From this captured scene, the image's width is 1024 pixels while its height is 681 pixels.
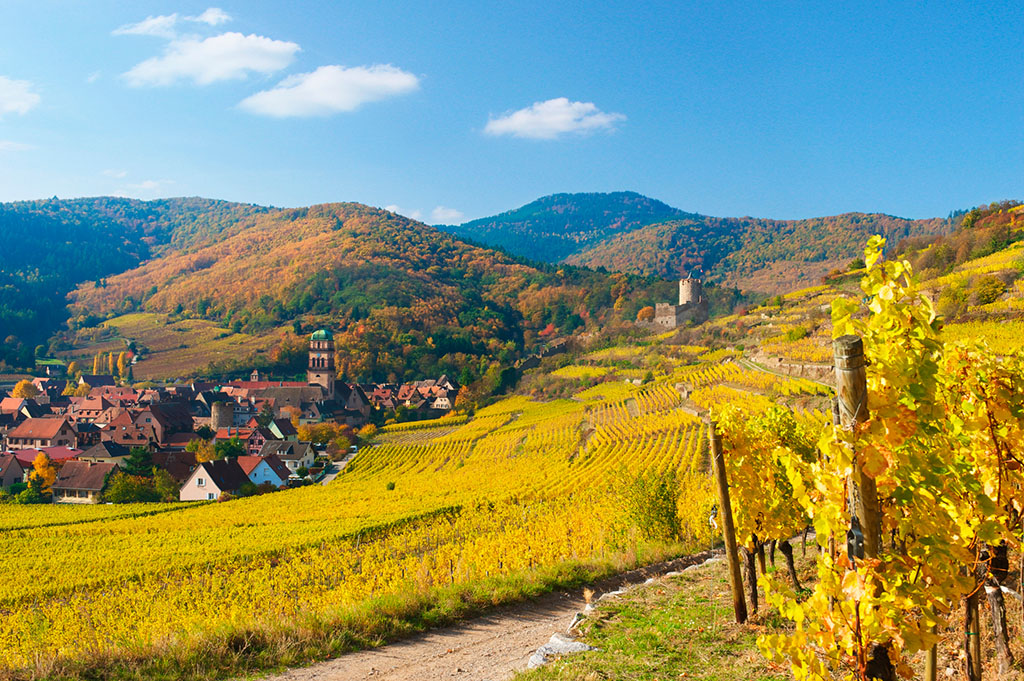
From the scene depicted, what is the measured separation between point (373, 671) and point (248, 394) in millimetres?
83212

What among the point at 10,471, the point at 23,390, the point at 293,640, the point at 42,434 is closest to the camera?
the point at 293,640

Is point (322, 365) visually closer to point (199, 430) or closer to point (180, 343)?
point (199, 430)

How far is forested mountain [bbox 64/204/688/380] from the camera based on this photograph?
11188cm

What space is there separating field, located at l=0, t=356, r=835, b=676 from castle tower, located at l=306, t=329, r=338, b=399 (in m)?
31.6

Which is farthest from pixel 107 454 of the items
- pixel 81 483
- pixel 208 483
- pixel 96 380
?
pixel 96 380

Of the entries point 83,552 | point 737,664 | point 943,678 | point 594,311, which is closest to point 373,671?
→ point 737,664

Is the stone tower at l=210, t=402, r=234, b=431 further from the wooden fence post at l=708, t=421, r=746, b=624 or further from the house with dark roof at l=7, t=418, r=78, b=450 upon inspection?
the wooden fence post at l=708, t=421, r=746, b=624

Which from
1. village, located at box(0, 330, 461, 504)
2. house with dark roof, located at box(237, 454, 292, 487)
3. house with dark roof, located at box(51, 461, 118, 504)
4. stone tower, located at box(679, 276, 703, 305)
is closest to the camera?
house with dark roof, located at box(51, 461, 118, 504)

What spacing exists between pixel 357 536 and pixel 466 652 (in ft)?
59.9

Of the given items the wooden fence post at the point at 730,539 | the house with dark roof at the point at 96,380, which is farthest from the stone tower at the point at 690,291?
the wooden fence post at the point at 730,539

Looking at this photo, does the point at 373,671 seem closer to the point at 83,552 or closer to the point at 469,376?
the point at 83,552

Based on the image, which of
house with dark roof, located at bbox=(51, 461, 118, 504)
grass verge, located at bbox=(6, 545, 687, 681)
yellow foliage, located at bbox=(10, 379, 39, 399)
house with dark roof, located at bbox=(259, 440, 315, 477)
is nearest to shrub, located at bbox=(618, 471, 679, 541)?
grass verge, located at bbox=(6, 545, 687, 681)

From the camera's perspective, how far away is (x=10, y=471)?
47.6 metres

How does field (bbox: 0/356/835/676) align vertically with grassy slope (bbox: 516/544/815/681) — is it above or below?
below
